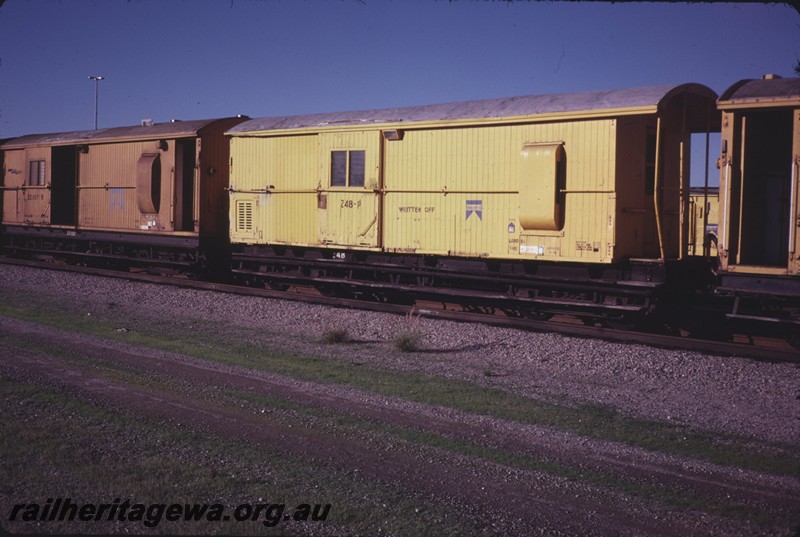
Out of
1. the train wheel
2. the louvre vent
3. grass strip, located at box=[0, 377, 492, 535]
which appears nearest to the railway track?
the train wheel

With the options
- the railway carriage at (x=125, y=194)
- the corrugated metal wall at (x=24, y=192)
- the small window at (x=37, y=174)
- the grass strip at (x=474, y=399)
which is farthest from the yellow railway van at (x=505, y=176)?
the small window at (x=37, y=174)

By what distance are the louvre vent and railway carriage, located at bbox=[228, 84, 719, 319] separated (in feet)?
3.19

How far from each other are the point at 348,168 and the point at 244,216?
3654 millimetres

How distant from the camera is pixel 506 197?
13.4m

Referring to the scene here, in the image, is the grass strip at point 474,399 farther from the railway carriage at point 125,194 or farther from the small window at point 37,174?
the small window at point 37,174

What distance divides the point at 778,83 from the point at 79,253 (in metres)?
19.6

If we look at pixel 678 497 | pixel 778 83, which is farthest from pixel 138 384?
pixel 778 83

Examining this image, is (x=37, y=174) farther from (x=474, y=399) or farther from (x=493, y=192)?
→ (x=474, y=399)

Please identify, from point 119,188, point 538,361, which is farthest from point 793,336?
point 119,188

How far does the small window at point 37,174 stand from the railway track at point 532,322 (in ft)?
21.1

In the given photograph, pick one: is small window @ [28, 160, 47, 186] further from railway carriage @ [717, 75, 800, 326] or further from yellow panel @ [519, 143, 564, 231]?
railway carriage @ [717, 75, 800, 326]

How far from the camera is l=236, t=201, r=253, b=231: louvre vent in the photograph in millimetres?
17750

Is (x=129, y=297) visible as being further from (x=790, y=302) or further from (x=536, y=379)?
(x=790, y=302)

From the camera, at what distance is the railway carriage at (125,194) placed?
63.2ft
